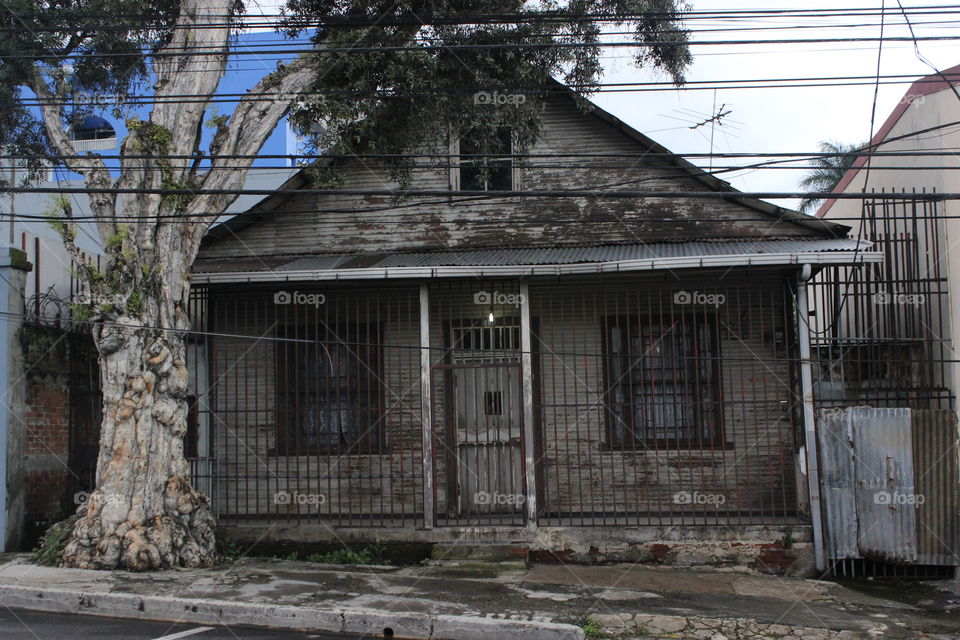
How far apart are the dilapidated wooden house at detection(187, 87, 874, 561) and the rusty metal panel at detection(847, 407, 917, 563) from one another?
66 centimetres

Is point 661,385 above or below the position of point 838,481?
above

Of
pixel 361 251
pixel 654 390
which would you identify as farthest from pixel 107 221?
pixel 654 390

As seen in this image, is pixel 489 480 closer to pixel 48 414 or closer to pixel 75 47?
pixel 48 414

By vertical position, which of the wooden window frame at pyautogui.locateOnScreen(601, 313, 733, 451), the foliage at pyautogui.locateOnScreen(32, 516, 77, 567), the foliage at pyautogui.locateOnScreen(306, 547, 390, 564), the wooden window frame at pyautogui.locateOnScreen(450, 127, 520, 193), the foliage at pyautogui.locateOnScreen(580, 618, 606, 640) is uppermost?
the wooden window frame at pyautogui.locateOnScreen(450, 127, 520, 193)

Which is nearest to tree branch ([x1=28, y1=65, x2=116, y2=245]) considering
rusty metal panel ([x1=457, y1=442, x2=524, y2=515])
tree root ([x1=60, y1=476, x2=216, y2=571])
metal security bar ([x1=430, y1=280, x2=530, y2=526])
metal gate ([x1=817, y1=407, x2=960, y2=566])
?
tree root ([x1=60, y1=476, x2=216, y2=571])

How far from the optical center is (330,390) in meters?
10.8

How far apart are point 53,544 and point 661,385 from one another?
703 cm

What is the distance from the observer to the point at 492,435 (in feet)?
34.2

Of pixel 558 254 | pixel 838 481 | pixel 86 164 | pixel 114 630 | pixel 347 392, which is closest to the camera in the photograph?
pixel 114 630

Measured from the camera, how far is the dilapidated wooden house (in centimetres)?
962

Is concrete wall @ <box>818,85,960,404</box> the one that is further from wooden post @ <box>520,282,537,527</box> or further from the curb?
the curb

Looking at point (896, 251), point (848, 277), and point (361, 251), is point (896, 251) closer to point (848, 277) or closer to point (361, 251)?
point (848, 277)

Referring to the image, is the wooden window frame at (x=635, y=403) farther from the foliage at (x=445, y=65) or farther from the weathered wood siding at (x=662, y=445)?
the foliage at (x=445, y=65)

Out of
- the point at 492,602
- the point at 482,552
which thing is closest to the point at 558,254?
the point at 482,552
